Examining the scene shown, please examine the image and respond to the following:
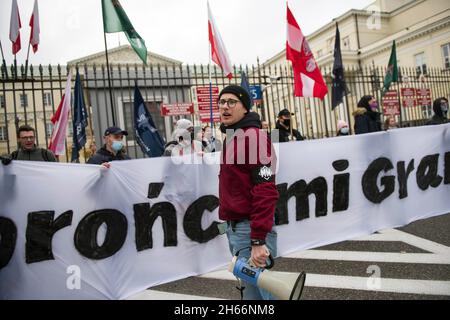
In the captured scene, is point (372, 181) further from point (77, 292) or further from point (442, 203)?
point (77, 292)

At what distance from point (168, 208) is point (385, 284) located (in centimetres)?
240

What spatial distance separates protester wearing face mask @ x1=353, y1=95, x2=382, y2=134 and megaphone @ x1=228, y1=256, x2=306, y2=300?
16.8 ft

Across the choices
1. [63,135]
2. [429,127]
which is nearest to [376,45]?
[429,127]

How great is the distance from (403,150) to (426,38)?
29898mm

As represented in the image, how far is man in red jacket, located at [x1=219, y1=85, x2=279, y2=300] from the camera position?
2.09 metres

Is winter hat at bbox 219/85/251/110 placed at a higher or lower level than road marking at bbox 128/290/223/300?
higher

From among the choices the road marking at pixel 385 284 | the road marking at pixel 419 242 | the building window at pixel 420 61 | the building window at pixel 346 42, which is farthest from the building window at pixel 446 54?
the road marking at pixel 385 284

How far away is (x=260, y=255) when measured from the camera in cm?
207

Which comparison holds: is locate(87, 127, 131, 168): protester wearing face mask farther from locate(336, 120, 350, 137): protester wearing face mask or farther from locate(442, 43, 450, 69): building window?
locate(442, 43, 450, 69): building window

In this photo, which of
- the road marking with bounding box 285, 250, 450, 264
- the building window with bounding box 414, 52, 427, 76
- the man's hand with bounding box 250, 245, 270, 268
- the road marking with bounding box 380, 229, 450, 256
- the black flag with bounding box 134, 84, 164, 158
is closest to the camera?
the man's hand with bounding box 250, 245, 270, 268

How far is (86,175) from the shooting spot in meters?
3.58

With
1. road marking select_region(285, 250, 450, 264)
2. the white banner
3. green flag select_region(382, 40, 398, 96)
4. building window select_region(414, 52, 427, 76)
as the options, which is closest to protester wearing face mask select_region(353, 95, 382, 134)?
the white banner

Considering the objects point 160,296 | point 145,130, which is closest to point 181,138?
point 145,130

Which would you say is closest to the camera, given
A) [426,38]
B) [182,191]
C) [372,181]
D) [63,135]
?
[182,191]
